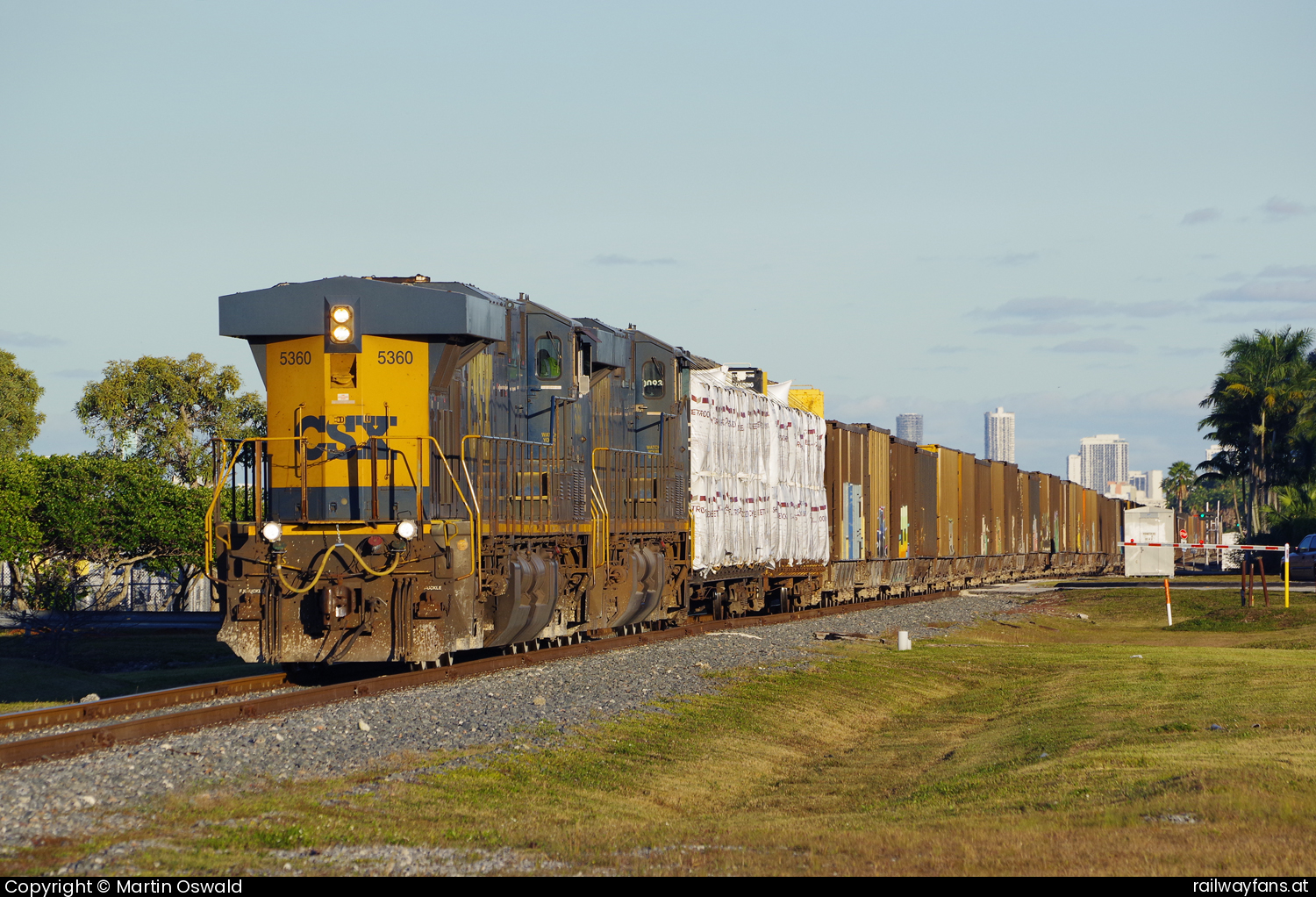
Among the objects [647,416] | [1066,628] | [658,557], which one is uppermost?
[647,416]

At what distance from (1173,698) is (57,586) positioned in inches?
1539

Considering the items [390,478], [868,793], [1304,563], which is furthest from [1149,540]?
[868,793]

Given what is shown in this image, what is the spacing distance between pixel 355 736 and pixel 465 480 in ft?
14.5

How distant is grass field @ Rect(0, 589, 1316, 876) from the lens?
6801mm

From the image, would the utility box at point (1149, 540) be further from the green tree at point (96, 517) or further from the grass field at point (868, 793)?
the green tree at point (96, 517)

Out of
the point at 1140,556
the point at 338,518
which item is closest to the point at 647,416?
the point at 338,518

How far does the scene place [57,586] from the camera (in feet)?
145

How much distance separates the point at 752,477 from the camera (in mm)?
24078

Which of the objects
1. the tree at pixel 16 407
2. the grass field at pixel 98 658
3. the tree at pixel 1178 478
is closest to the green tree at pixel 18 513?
the grass field at pixel 98 658

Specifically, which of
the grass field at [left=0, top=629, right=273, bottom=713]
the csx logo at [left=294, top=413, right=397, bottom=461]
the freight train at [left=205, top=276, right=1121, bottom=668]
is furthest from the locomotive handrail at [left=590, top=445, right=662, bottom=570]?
the grass field at [left=0, top=629, right=273, bottom=713]

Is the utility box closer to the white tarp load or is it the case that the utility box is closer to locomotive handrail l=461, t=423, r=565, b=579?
the white tarp load

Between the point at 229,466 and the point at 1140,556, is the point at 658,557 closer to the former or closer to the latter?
the point at 229,466

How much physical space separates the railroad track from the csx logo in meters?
2.42
